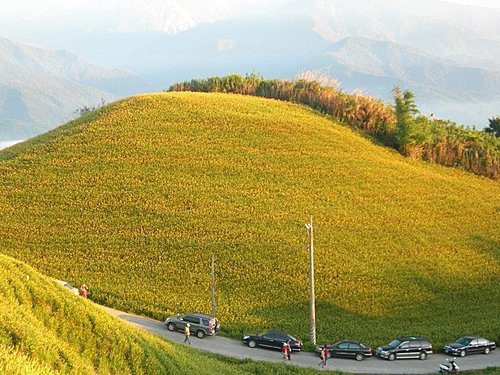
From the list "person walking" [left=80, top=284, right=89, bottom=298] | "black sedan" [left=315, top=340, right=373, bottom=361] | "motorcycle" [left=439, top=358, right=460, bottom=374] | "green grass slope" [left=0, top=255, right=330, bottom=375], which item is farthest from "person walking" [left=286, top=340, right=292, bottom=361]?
"person walking" [left=80, top=284, right=89, bottom=298]

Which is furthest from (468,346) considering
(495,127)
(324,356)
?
(495,127)

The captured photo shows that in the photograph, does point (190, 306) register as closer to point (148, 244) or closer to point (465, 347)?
point (148, 244)

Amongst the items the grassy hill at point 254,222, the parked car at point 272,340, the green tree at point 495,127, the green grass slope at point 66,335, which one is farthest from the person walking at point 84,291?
the green tree at point 495,127

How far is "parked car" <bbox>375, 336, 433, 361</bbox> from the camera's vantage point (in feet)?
106

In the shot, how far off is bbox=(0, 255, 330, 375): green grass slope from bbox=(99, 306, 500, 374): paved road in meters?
11.4

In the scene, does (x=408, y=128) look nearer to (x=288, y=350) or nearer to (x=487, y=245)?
(x=487, y=245)

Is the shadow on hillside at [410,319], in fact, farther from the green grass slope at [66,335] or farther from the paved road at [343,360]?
the green grass slope at [66,335]

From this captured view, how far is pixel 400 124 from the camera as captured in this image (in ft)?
244

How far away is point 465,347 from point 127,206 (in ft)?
97.6

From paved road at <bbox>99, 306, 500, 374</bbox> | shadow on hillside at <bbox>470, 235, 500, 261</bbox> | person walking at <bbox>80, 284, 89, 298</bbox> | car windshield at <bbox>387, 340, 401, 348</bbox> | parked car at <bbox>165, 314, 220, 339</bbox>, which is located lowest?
paved road at <bbox>99, 306, 500, 374</bbox>

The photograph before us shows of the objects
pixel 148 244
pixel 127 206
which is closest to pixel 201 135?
pixel 127 206

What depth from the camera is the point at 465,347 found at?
1299 inches

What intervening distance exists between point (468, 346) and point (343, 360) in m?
7.33

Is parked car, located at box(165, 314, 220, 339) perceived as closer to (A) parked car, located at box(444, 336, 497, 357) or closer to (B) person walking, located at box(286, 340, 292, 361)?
(B) person walking, located at box(286, 340, 292, 361)
